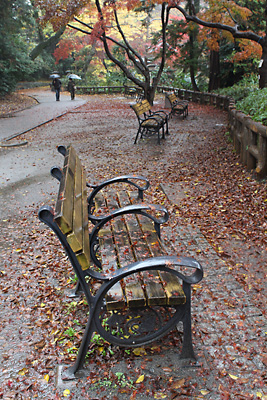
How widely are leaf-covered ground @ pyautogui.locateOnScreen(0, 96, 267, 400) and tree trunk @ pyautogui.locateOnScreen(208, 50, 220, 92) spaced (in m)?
15.3

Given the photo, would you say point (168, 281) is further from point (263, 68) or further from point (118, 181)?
point (263, 68)

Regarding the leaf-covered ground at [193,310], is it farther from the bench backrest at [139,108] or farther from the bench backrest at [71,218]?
the bench backrest at [139,108]

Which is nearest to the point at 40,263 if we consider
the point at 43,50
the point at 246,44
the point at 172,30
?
the point at 246,44

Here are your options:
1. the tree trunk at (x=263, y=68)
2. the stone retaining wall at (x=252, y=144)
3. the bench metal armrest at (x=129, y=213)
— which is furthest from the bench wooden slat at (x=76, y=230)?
the tree trunk at (x=263, y=68)

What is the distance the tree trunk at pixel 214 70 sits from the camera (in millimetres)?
20266

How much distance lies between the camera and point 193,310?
306cm

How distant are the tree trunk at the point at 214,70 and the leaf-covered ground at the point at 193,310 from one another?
50.3ft

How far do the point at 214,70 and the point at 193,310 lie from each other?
20.0m

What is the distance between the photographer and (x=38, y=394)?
2324 mm

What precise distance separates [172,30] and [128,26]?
648 inches

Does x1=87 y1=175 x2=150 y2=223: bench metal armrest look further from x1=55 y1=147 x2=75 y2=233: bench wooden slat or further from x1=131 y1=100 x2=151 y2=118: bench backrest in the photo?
x1=131 y1=100 x2=151 y2=118: bench backrest

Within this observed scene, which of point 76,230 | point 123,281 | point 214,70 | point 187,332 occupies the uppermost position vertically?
point 214,70

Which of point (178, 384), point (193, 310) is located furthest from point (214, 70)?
point (178, 384)

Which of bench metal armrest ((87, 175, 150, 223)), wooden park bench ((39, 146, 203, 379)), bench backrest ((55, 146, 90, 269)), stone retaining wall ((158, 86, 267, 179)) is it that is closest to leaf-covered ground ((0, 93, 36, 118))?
stone retaining wall ((158, 86, 267, 179))
